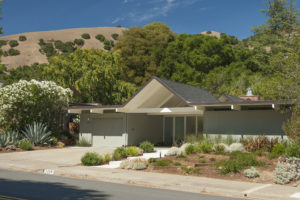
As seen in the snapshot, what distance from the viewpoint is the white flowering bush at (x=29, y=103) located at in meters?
24.5

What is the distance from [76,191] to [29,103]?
16701mm

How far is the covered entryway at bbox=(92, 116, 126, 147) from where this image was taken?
25.2 metres

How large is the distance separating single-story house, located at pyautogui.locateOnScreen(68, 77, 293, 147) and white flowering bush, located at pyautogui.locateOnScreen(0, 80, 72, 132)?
1.71 metres

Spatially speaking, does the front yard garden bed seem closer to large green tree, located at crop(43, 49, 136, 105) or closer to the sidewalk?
the sidewalk

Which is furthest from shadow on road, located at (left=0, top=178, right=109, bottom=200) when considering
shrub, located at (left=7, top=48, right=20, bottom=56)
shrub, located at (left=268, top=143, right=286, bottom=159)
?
shrub, located at (left=7, top=48, right=20, bottom=56)

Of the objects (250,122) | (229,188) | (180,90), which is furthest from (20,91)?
(229,188)

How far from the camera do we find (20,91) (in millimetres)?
24531

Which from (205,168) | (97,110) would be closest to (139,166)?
(205,168)

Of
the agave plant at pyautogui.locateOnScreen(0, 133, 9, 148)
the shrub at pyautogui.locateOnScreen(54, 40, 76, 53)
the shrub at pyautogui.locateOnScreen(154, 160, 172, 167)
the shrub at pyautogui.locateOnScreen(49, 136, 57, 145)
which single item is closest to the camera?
the shrub at pyautogui.locateOnScreen(154, 160, 172, 167)

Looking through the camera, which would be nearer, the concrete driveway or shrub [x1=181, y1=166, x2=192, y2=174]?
shrub [x1=181, y1=166, x2=192, y2=174]

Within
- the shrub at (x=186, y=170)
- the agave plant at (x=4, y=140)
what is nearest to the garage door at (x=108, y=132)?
the agave plant at (x=4, y=140)

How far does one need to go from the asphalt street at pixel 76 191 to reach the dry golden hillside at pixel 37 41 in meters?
69.7

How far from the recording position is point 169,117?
88.6 ft

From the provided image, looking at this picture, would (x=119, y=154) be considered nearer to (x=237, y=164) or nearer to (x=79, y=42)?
(x=237, y=164)
